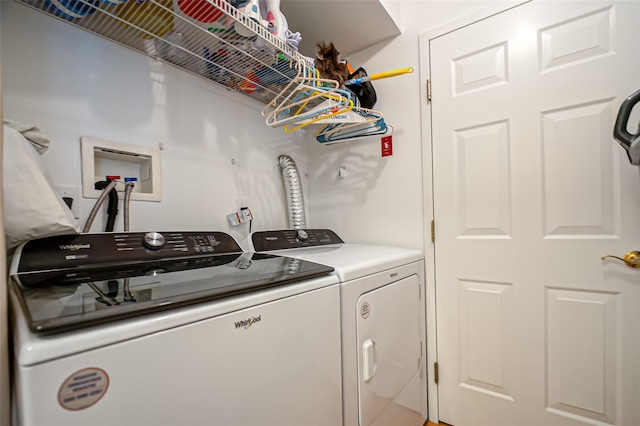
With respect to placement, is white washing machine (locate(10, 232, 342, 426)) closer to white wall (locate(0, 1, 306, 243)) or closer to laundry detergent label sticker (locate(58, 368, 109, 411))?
laundry detergent label sticker (locate(58, 368, 109, 411))

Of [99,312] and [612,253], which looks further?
[612,253]

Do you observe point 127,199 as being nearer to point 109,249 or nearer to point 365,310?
point 109,249

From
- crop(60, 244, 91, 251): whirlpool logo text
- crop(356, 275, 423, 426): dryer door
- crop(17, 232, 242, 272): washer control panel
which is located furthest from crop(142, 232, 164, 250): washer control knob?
crop(356, 275, 423, 426): dryer door

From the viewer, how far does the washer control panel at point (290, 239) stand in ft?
4.71

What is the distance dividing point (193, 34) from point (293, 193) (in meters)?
0.95

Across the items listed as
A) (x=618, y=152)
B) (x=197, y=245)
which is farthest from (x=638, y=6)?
(x=197, y=245)

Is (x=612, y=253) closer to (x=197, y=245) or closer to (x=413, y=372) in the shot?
(x=413, y=372)

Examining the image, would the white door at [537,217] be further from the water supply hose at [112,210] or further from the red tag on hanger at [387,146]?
the water supply hose at [112,210]

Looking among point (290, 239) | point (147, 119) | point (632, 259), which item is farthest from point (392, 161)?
point (147, 119)

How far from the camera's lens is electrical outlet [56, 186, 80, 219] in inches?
43.2

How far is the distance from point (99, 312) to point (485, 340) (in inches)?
64.3

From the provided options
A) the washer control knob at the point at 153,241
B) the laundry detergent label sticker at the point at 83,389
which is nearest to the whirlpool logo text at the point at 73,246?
the washer control knob at the point at 153,241

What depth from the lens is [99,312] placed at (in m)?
0.52

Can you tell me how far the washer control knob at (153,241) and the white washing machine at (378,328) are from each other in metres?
0.43
